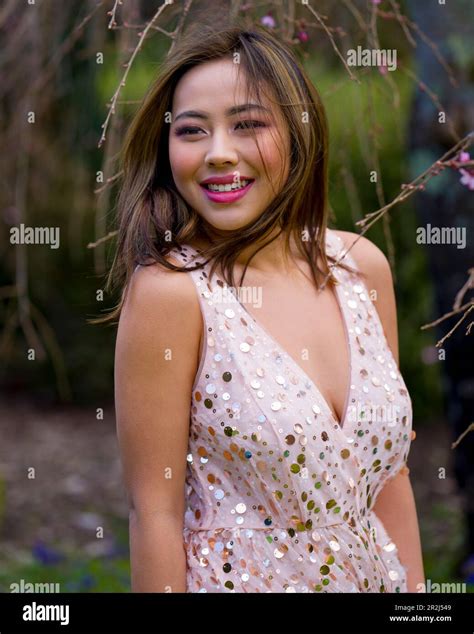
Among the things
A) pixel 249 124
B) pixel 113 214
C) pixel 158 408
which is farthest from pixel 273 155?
pixel 113 214

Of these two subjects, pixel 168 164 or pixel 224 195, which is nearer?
pixel 224 195

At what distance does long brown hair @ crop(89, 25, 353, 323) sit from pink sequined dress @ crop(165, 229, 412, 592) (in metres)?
0.05

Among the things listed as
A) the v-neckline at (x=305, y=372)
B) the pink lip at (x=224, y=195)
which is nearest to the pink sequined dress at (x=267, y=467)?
the v-neckline at (x=305, y=372)

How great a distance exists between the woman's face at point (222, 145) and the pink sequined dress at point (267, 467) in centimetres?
10

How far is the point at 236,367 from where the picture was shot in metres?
1.51

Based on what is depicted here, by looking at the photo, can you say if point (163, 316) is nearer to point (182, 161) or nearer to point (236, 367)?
point (236, 367)

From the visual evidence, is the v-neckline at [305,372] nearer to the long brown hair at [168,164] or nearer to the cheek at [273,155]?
the long brown hair at [168,164]

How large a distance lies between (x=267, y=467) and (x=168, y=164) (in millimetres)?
561

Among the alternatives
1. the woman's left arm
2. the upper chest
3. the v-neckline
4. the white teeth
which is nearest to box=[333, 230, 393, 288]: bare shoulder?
the woman's left arm

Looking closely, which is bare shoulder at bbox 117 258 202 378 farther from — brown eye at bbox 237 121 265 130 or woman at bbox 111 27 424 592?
brown eye at bbox 237 121 265 130

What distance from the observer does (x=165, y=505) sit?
1.52 meters

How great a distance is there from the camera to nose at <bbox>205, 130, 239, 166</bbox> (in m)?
1.53

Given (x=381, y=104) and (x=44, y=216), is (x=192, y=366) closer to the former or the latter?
(x=381, y=104)

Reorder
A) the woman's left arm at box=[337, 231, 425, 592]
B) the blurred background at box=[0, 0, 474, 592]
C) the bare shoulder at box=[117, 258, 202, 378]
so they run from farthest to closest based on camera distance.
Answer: the blurred background at box=[0, 0, 474, 592]
the woman's left arm at box=[337, 231, 425, 592]
the bare shoulder at box=[117, 258, 202, 378]
